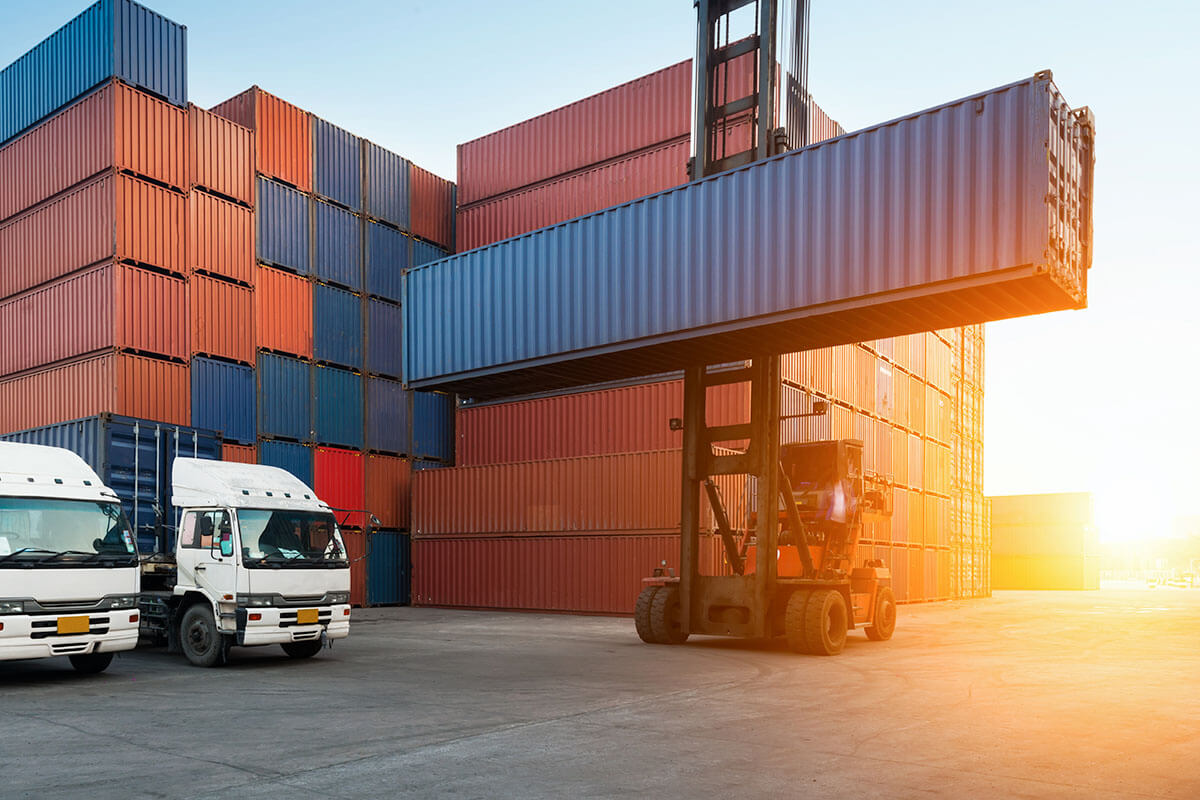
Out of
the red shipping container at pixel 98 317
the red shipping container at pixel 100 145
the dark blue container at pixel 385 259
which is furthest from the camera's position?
the dark blue container at pixel 385 259

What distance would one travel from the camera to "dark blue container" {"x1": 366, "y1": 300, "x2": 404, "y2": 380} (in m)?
29.6

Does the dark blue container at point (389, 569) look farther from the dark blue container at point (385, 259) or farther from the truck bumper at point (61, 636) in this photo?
the truck bumper at point (61, 636)

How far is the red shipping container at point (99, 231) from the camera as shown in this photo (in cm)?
2267

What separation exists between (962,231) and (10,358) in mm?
22805

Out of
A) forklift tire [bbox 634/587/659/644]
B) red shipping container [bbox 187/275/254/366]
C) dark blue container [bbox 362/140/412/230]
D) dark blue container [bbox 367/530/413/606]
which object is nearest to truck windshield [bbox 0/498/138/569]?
forklift tire [bbox 634/587/659/644]

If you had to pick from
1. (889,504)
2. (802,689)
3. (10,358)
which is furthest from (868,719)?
(10,358)

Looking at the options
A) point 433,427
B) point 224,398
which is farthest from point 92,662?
point 433,427

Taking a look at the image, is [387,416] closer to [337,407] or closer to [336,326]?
[337,407]

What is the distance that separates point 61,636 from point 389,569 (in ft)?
→ 61.5

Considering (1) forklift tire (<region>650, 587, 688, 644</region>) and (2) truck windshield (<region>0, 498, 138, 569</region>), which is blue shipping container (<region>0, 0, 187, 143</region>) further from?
(1) forklift tire (<region>650, 587, 688, 644</region>)

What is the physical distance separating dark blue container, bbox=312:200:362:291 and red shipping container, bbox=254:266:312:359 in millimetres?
924

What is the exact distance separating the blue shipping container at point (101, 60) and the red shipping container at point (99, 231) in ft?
7.98

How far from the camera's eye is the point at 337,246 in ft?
94.6

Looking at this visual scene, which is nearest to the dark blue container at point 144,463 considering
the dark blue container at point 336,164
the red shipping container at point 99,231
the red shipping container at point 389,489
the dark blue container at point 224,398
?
the dark blue container at point 224,398
